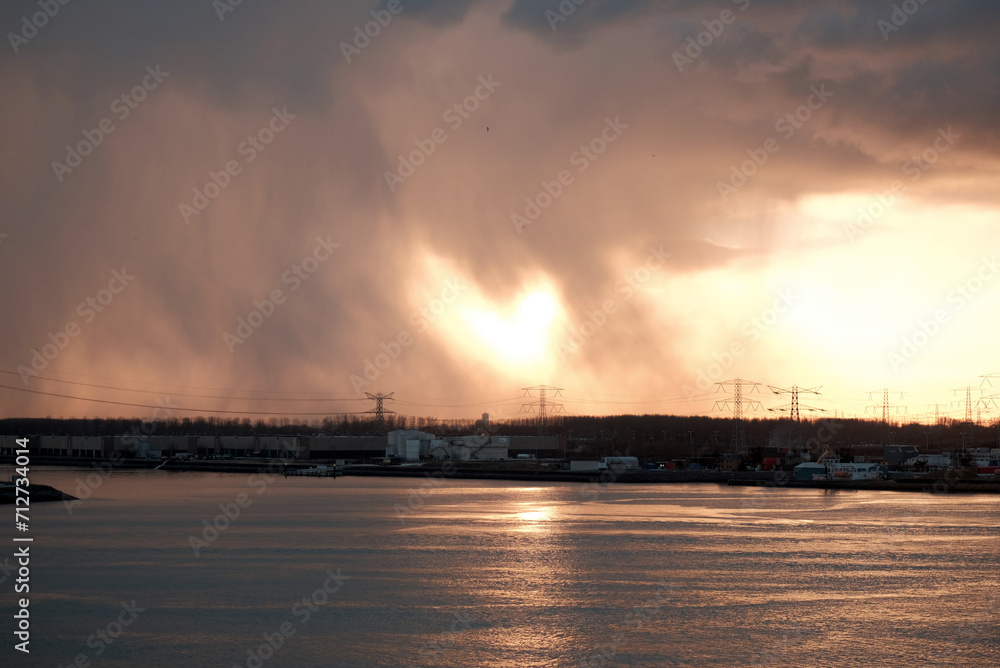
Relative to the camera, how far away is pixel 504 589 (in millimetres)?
17531

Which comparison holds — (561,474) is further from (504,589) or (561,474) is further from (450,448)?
(504,589)

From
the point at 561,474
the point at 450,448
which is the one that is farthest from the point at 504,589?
the point at 450,448

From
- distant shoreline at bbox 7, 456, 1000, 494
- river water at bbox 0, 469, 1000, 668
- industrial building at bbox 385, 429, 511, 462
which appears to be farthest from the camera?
industrial building at bbox 385, 429, 511, 462

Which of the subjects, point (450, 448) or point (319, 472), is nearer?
point (319, 472)

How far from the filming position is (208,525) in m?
28.7

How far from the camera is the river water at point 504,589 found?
13211mm

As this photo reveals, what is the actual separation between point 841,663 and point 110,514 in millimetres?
26537

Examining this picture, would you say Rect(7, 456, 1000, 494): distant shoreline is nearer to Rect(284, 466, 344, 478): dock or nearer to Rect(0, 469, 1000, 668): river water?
Rect(284, 466, 344, 478): dock

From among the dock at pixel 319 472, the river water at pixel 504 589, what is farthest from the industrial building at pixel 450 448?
the river water at pixel 504 589

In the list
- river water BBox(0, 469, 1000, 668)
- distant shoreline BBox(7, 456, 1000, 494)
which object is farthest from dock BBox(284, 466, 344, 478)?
river water BBox(0, 469, 1000, 668)

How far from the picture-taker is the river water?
43.3 feet

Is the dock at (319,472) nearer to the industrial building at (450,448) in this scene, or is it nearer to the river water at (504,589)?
the industrial building at (450,448)

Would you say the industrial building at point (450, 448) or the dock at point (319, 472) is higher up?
the industrial building at point (450, 448)

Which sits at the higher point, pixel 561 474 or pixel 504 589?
pixel 504 589
